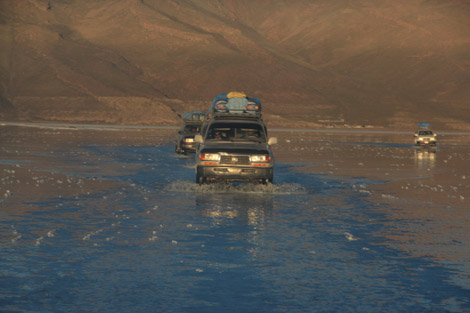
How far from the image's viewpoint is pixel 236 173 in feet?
65.1

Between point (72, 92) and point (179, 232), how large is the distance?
12932 cm

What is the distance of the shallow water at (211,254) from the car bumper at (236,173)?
17.2 inches

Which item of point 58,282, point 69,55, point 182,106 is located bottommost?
point 58,282

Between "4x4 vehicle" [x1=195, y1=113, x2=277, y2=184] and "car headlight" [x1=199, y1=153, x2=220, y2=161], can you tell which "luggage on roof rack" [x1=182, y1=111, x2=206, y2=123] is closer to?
"4x4 vehicle" [x1=195, y1=113, x2=277, y2=184]

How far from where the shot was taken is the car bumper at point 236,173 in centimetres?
1986

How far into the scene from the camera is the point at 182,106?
145 meters

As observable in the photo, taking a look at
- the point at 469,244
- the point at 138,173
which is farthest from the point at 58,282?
the point at 138,173

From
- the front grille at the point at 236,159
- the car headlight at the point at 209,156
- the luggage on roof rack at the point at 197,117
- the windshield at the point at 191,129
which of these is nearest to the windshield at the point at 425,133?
the luggage on roof rack at the point at 197,117

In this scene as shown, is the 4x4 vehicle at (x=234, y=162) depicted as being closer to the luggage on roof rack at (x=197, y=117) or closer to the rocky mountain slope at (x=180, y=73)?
the luggage on roof rack at (x=197, y=117)

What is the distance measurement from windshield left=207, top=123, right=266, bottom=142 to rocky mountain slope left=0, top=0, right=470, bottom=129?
105 meters

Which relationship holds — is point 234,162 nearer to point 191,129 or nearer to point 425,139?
point 191,129

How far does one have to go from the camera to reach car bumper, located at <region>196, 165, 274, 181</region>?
1986cm

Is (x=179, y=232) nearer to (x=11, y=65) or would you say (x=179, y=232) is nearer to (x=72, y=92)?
(x=72, y=92)

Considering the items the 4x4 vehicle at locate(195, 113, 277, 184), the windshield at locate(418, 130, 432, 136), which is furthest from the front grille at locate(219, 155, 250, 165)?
the windshield at locate(418, 130, 432, 136)
